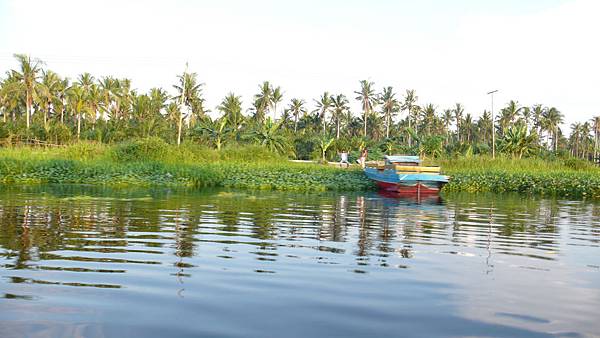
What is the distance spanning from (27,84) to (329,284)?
6126 centimetres

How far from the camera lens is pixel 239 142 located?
66688 millimetres

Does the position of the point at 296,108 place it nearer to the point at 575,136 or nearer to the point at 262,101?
the point at 262,101

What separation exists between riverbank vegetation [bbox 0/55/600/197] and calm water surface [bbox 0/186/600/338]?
17.5m

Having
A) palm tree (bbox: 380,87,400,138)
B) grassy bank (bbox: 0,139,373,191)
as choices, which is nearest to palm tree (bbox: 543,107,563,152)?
palm tree (bbox: 380,87,400,138)

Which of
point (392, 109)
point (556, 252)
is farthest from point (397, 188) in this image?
point (392, 109)

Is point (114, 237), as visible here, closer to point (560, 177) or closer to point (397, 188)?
point (397, 188)

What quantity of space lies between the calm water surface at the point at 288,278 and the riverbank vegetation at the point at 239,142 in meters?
17.5

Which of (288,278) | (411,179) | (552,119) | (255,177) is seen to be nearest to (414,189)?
(411,179)

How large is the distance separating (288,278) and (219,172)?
83.9 feet

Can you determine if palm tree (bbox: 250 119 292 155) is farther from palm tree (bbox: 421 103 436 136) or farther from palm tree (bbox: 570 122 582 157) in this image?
palm tree (bbox: 570 122 582 157)

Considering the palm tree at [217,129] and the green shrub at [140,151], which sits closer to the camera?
the green shrub at [140,151]

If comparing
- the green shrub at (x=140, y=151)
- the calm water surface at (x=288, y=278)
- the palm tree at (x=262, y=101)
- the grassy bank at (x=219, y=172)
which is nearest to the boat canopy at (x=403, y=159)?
the grassy bank at (x=219, y=172)

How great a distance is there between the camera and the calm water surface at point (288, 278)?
5.12 metres

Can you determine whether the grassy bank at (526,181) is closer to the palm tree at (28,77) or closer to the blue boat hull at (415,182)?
the blue boat hull at (415,182)
